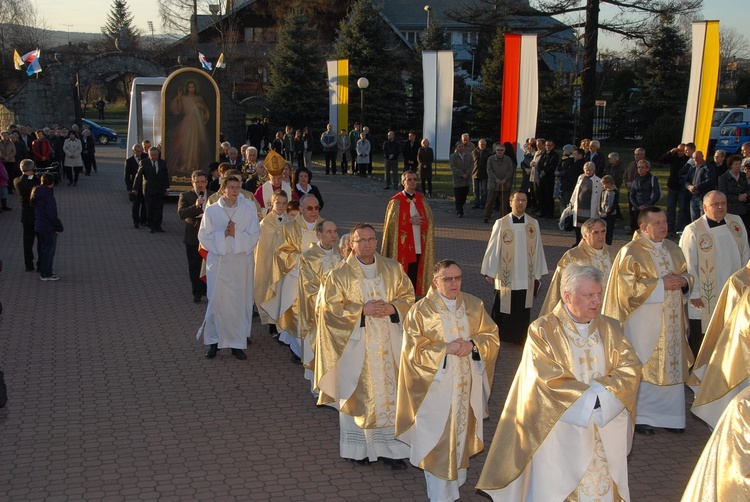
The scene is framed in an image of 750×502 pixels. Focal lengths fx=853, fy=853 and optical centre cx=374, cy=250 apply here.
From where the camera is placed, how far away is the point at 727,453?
3.61 m

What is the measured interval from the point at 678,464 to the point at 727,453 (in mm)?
3349

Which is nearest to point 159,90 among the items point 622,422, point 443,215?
point 443,215

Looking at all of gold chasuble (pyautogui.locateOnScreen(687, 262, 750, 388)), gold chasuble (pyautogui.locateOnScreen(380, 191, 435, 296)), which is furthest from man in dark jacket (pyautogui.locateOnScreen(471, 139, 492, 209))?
gold chasuble (pyautogui.locateOnScreen(687, 262, 750, 388))

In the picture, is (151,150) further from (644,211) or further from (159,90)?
(644,211)

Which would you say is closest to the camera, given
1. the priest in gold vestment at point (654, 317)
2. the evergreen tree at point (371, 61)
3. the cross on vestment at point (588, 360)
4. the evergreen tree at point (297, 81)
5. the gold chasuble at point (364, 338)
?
the cross on vestment at point (588, 360)

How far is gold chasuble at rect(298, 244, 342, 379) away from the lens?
7.92m

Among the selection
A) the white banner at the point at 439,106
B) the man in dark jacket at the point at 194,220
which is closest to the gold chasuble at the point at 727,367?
the man in dark jacket at the point at 194,220

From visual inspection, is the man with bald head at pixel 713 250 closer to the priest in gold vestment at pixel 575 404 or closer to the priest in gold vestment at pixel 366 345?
the priest in gold vestment at pixel 366 345

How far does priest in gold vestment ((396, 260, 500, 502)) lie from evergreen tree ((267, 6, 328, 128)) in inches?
1357

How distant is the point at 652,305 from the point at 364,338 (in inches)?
102

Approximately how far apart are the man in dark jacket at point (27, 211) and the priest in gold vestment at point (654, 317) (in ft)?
32.2

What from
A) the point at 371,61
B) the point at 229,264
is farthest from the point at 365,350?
the point at 371,61

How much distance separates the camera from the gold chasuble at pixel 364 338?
6508mm

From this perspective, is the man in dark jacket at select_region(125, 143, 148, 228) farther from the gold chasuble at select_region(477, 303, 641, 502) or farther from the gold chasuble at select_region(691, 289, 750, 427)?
the gold chasuble at select_region(477, 303, 641, 502)
